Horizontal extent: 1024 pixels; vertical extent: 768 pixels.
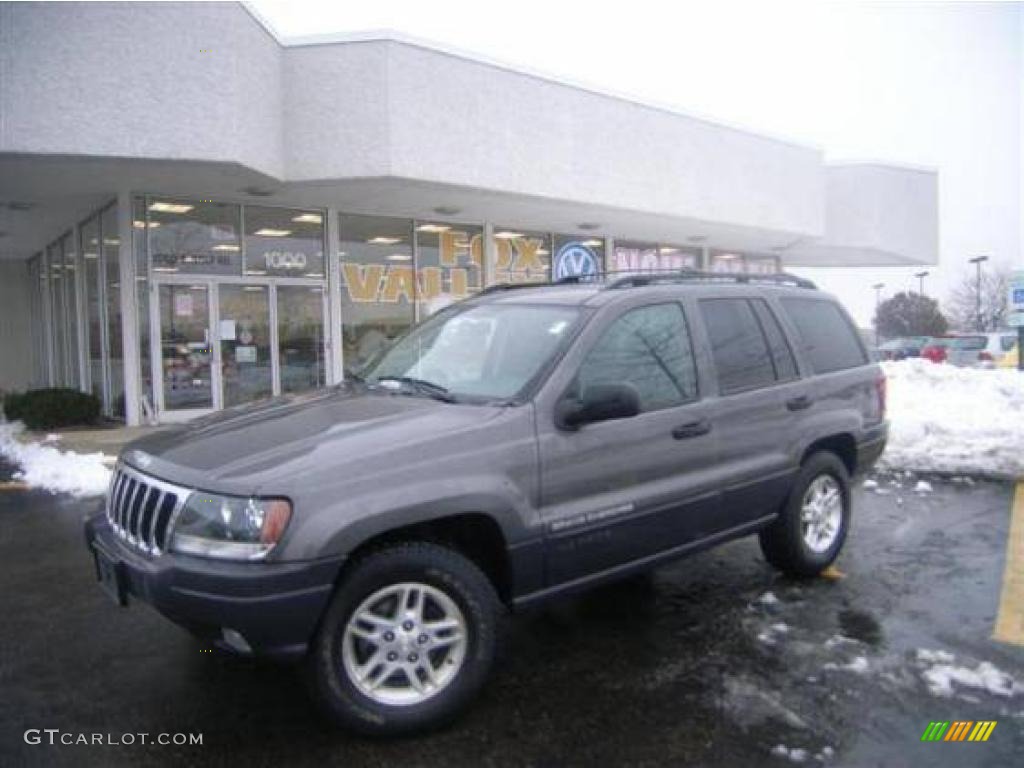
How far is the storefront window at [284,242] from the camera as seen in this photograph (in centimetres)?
1419

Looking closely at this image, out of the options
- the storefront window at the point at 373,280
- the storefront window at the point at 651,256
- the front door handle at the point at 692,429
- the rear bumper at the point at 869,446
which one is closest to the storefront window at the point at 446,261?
the storefront window at the point at 373,280

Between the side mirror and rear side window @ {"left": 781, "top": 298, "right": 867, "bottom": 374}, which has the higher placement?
rear side window @ {"left": 781, "top": 298, "right": 867, "bottom": 374}

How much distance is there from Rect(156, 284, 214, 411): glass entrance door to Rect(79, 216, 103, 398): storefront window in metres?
2.16

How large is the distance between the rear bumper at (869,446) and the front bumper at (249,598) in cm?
395

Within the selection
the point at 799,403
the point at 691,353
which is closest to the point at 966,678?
the point at 799,403

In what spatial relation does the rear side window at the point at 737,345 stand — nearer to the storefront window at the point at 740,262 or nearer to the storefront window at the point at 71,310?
the storefront window at the point at 71,310

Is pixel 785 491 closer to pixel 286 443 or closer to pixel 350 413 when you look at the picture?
pixel 350 413

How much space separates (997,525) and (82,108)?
35.9 ft

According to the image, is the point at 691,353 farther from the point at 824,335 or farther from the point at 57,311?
the point at 57,311

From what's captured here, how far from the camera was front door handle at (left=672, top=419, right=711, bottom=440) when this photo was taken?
13.8ft

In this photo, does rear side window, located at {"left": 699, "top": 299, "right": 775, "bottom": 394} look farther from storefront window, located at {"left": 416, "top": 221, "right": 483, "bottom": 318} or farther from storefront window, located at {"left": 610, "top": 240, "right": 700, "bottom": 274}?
storefront window, located at {"left": 610, "top": 240, "right": 700, "bottom": 274}

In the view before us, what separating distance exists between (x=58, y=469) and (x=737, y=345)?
25.7 feet

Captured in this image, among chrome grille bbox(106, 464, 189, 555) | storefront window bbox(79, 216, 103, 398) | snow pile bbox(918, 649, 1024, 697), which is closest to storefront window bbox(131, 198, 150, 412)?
storefront window bbox(79, 216, 103, 398)

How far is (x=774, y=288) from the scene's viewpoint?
535 cm
